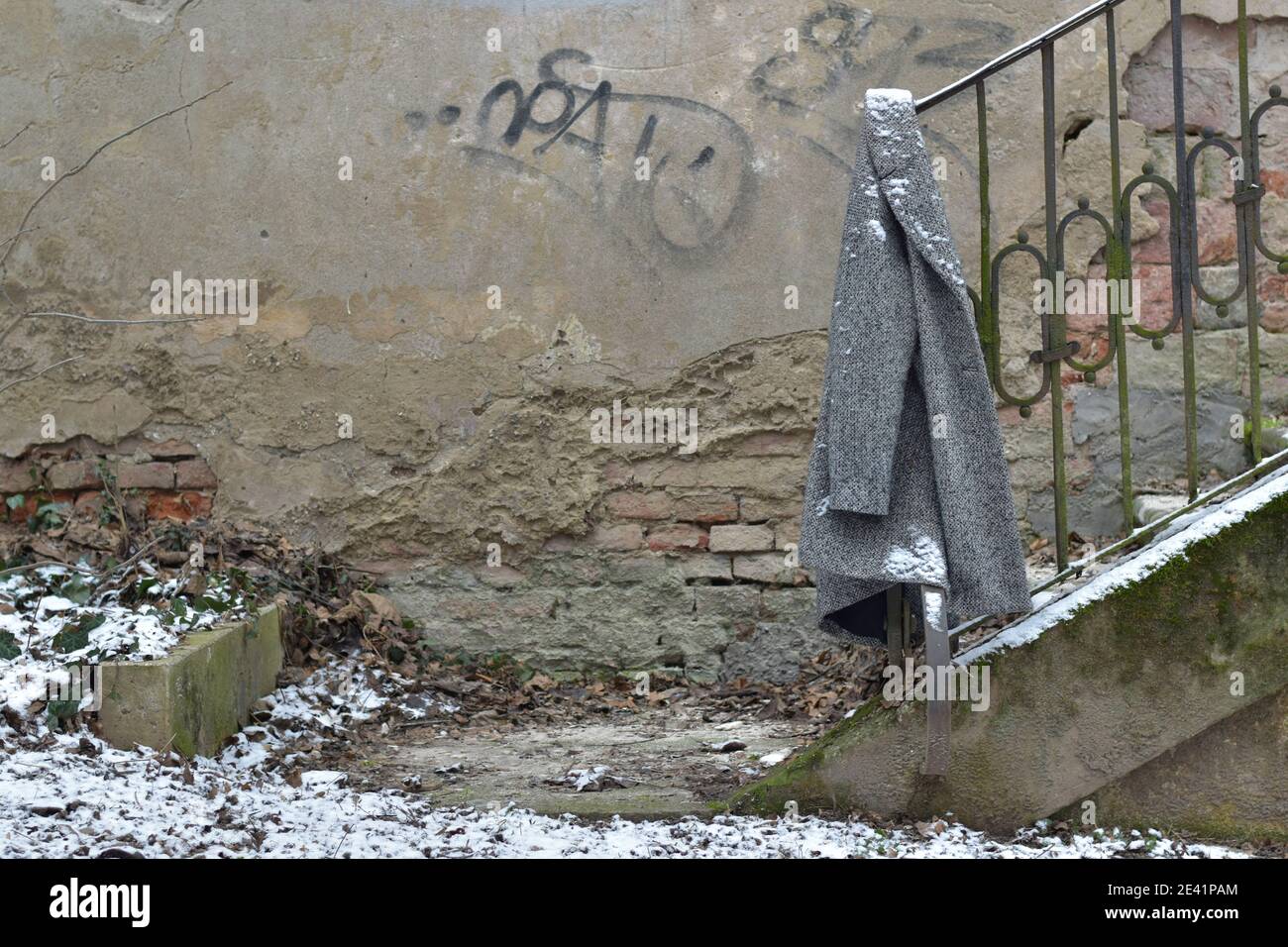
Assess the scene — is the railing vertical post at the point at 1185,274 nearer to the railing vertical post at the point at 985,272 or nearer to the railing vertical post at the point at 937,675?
the railing vertical post at the point at 985,272

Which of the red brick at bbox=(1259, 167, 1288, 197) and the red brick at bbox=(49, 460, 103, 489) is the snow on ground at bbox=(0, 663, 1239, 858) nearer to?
the red brick at bbox=(49, 460, 103, 489)

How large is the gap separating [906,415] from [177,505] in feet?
9.86

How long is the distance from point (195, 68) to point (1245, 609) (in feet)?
12.9

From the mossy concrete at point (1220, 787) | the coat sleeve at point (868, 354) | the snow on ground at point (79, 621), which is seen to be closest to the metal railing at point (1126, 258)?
the coat sleeve at point (868, 354)

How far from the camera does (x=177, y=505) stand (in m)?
4.58

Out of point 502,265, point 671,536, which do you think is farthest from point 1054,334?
point 502,265

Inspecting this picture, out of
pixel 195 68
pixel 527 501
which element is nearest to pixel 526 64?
pixel 195 68

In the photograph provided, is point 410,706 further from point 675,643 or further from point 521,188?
point 521,188

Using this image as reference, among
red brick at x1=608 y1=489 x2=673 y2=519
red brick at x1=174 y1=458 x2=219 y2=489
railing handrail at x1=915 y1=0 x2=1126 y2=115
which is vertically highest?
railing handrail at x1=915 y1=0 x2=1126 y2=115

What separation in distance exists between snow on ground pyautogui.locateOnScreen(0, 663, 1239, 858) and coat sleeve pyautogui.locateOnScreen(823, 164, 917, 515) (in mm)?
699

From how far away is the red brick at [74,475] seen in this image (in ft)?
15.0

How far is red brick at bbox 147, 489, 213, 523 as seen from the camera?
4.58 metres

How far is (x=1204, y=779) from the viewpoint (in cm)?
271

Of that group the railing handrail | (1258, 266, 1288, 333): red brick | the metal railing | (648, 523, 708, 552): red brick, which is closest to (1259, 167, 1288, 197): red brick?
(1258, 266, 1288, 333): red brick
